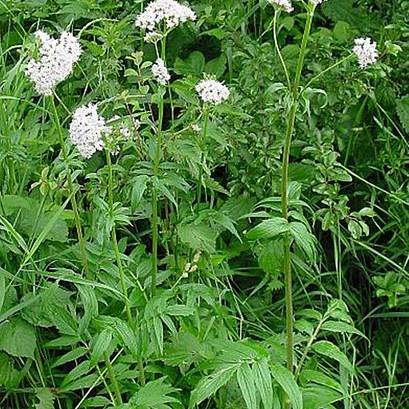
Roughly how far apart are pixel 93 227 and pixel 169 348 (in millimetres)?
338

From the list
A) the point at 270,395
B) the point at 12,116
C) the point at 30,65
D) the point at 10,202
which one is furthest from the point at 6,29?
the point at 270,395

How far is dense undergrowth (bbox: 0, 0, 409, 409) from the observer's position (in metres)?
1.68

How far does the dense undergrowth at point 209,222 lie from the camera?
1678mm

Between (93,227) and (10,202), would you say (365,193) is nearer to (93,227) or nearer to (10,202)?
(93,227)

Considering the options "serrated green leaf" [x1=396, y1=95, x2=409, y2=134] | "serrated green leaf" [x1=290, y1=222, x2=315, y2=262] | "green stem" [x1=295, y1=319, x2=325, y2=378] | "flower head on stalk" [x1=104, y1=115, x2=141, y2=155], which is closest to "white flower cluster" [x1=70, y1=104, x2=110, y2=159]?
"flower head on stalk" [x1=104, y1=115, x2=141, y2=155]

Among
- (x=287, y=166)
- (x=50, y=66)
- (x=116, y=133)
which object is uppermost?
(x=50, y=66)

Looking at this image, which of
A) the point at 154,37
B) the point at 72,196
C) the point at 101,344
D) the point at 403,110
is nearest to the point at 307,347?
the point at 101,344

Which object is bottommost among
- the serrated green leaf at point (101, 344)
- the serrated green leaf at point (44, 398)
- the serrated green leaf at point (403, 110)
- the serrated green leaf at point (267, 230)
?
the serrated green leaf at point (44, 398)

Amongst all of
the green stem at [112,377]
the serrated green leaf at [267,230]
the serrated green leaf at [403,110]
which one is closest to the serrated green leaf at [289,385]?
the serrated green leaf at [267,230]

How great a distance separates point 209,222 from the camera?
6.74 feet

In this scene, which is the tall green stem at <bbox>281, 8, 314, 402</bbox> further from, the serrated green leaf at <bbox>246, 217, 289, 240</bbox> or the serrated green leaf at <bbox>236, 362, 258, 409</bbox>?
the serrated green leaf at <bbox>236, 362, 258, 409</bbox>

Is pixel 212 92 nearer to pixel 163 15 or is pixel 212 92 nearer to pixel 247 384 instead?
pixel 163 15

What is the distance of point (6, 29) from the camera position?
285cm

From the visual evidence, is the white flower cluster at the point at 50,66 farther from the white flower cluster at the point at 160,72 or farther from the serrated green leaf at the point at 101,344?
the serrated green leaf at the point at 101,344
